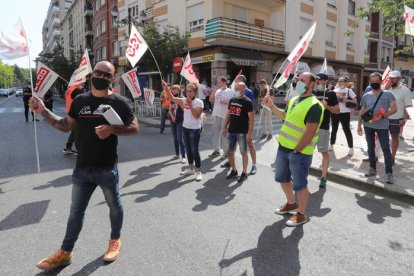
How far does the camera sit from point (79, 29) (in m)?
51.0

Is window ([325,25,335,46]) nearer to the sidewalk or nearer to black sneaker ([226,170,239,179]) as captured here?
the sidewalk

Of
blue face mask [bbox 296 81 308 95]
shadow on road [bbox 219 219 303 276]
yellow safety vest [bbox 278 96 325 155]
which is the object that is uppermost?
blue face mask [bbox 296 81 308 95]

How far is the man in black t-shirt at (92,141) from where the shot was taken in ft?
9.96

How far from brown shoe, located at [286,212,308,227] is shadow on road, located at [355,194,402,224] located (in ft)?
3.02

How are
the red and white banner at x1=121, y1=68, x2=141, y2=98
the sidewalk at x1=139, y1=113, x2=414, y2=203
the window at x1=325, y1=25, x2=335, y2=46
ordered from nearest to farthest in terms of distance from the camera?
1. the sidewalk at x1=139, y1=113, x2=414, y2=203
2. the red and white banner at x1=121, y1=68, x2=141, y2=98
3. the window at x1=325, y1=25, x2=335, y2=46

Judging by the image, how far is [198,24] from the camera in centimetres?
2180

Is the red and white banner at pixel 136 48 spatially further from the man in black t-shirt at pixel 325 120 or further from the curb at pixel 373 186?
the curb at pixel 373 186

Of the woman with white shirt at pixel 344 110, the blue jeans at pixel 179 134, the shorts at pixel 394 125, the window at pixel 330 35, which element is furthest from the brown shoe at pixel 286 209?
the window at pixel 330 35

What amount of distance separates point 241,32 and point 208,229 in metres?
18.8

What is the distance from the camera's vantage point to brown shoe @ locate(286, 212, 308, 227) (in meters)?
4.12

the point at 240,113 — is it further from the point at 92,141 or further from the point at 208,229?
the point at 92,141

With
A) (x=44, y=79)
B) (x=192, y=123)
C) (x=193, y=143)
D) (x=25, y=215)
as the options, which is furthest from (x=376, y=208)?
(x=44, y=79)

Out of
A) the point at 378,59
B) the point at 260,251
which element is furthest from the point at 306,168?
the point at 378,59

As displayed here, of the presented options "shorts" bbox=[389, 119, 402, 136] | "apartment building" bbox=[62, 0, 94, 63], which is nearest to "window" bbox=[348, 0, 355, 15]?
"shorts" bbox=[389, 119, 402, 136]
